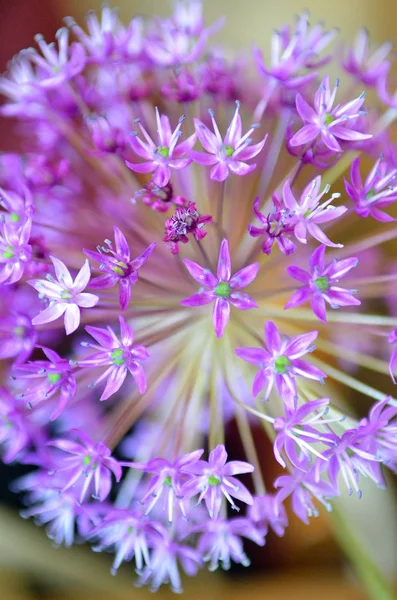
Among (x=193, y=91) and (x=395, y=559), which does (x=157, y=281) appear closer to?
(x=193, y=91)

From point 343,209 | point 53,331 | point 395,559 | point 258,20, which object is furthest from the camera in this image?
point 258,20

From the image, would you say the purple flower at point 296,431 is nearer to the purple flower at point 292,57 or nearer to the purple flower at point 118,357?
the purple flower at point 118,357

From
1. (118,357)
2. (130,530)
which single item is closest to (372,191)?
(118,357)

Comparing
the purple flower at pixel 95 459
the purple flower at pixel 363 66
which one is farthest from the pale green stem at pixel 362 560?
the purple flower at pixel 363 66

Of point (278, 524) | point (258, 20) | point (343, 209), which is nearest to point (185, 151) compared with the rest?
point (343, 209)

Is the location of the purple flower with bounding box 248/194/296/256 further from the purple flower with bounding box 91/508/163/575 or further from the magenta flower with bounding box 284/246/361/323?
the purple flower with bounding box 91/508/163/575

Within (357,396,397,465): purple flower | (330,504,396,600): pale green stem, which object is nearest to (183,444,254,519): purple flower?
(357,396,397,465): purple flower
